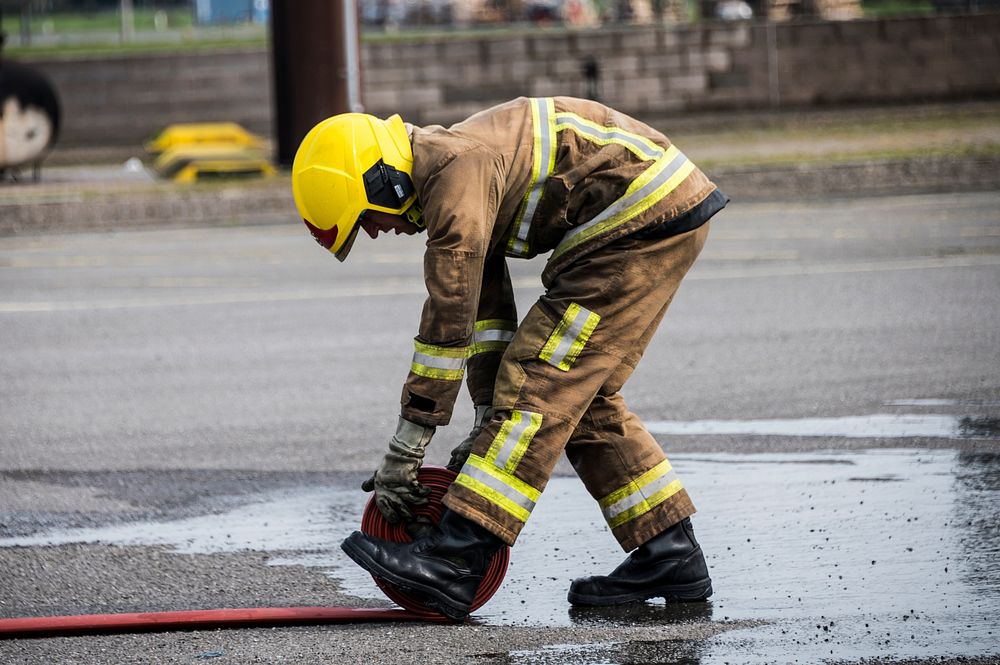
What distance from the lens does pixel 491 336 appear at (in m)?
4.40

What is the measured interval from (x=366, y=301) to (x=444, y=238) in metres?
5.88

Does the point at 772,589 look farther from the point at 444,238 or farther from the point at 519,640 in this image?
the point at 444,238

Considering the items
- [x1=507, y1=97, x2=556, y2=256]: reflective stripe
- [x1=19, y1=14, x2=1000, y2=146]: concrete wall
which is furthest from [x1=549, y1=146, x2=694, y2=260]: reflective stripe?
[x1=19, y1=14, x2=1000, y2=146]: concrete wall

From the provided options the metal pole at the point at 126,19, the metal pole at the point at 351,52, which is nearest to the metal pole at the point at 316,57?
the metal pole at the point at 351,52

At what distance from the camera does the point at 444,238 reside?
150 inches

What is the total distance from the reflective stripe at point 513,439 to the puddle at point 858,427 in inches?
90.8

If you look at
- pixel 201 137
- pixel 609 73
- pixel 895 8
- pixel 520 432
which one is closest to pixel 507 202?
pixel 520 432

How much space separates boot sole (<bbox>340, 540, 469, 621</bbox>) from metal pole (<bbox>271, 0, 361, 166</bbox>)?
41.1ft

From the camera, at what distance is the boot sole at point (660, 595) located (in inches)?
169

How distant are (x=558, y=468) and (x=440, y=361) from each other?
2.04 m

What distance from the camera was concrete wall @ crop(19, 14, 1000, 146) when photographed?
20562mm

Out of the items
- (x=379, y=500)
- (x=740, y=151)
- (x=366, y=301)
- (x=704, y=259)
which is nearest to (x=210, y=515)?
(x=379, y=500)

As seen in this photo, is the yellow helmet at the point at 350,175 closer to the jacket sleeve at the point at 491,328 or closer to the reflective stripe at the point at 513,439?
the jacket sleeve at the point at 491,328

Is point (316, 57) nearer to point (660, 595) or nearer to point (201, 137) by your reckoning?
point (201, 137)
